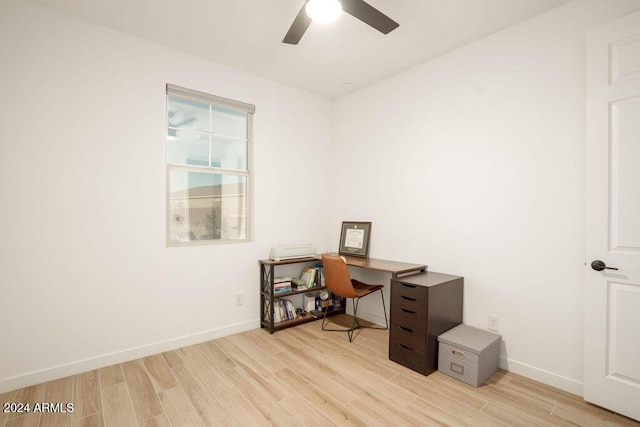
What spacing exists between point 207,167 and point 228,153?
0.29 meters

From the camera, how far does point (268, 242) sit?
3504mm

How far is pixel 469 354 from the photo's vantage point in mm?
2256


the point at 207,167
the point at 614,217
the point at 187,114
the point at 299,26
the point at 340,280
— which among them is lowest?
the point at 340,280

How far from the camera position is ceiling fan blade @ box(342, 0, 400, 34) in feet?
5.98

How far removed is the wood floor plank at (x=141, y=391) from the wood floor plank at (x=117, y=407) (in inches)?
1.1

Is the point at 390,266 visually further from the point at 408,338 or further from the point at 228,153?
the point at 228,153

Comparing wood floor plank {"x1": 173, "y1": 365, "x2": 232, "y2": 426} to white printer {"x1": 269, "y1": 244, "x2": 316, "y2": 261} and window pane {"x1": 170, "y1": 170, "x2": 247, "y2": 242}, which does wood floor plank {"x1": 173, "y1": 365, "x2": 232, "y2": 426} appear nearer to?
window pane {"x1": 170, "y1": 170, "x2": 247, "y2": 242}

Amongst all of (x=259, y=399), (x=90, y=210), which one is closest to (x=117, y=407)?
(x=259, y=399)

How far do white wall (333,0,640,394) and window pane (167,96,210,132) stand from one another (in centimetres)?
200

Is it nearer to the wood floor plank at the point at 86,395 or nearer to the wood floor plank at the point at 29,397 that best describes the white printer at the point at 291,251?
the wood floor plank at the point at 86,395

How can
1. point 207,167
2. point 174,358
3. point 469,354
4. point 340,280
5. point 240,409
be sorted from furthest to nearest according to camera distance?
point 207,167 → point 340,280 → point 174,358 → point 469,354 → point 240,409

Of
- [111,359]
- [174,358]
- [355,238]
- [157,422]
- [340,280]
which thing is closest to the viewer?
[157,422]

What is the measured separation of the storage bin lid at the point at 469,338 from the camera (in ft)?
7.44

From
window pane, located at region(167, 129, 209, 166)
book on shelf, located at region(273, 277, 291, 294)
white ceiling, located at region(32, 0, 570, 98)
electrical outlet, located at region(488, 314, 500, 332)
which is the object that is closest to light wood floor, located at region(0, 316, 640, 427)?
electrical outlet, located at region(488, 314, 500, 332)
